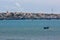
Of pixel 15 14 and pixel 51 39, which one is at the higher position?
pixel 51 39

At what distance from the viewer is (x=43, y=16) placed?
169m

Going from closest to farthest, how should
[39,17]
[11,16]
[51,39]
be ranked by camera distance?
1. [51,39]
2. [11,16]
3. [39,17]

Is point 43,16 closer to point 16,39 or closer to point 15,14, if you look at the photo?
point 15,14

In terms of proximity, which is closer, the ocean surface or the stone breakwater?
the ocean surface

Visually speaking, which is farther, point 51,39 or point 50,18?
point 50,18

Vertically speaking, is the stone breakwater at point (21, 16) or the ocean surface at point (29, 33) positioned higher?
the ocean surface at point (29, 33)

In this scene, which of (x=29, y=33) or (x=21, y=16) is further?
(x=21, y=16)

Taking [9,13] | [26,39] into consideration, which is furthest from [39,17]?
[26,39]

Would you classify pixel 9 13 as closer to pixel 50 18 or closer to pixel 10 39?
pixel 50 18

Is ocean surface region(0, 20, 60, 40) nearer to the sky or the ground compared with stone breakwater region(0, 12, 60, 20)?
nearer to the sky

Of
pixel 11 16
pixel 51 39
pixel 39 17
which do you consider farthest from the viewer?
pixel 39 17

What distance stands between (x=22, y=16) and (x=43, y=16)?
13.0 metres

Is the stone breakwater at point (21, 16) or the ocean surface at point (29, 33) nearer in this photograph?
the ocean surface at point (29, 33)

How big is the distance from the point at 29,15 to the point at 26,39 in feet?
383
